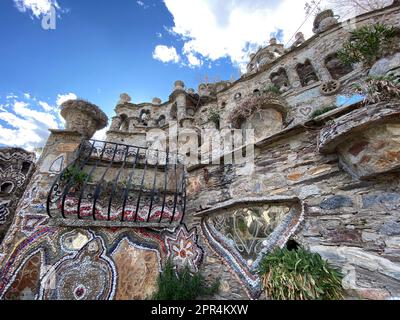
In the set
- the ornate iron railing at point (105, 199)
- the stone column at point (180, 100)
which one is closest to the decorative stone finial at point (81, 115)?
the ornate iron railing at point (105, 199)

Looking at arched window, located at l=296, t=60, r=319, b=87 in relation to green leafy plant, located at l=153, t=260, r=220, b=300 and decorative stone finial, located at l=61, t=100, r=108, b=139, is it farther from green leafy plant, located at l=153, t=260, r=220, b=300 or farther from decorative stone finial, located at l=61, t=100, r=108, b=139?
green leafy plant, located at l=153, t=260, r=220, b=300

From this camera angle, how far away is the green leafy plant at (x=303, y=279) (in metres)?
1.51

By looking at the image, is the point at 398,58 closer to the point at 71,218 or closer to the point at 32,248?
the point at 71,218

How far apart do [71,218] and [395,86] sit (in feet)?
13.2

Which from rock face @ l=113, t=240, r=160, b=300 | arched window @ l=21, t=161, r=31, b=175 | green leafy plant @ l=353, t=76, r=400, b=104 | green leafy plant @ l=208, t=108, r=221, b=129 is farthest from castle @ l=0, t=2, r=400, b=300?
green leafy plant @ l=208, t=108, r=221, b=129

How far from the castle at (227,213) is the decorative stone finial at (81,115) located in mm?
21

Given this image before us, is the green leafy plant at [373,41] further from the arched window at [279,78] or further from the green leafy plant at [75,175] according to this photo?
the green leafy plant at [75,175]

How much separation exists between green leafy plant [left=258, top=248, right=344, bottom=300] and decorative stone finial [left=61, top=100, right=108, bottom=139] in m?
3.76

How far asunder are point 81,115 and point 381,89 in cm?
445

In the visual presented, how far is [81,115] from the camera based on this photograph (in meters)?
3.52

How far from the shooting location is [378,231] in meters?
1.57

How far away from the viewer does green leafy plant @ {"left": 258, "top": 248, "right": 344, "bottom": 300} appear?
4.94 feet
